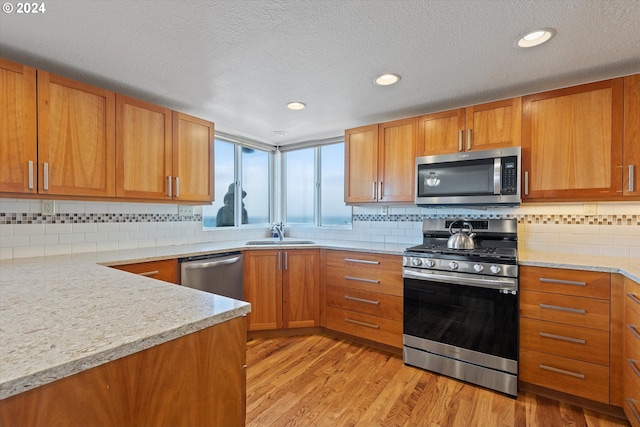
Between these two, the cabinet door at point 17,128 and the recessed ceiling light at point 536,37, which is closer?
the recessed ceiling light at point 536,37

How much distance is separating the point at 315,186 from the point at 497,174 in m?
2.06

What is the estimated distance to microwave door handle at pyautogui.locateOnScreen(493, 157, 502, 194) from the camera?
2252 millimetres

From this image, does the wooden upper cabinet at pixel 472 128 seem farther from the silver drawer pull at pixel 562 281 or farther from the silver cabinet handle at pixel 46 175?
the silver cabinet handle at pixel 46 175

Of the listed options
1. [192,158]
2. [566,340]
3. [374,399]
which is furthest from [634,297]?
[192,158]

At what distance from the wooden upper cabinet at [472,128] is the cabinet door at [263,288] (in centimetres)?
168

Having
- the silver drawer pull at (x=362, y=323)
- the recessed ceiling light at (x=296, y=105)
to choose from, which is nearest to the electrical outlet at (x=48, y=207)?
the recessed ceiling light at (x=296, y=105)

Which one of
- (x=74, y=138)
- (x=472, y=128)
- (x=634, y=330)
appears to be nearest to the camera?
(x=634, y=330)

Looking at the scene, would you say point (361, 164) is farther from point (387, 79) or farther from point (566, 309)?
point (566, 309)

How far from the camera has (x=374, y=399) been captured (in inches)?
77.7

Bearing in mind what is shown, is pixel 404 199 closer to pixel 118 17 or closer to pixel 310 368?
pixel 310 368

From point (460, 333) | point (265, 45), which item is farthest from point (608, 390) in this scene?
point (265, 45)

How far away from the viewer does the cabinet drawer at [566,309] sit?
1.81 metres

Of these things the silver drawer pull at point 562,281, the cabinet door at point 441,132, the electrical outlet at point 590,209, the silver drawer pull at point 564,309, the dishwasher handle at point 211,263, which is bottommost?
the silver drawer pull at point 564,309

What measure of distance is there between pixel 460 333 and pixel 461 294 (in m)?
0.28
